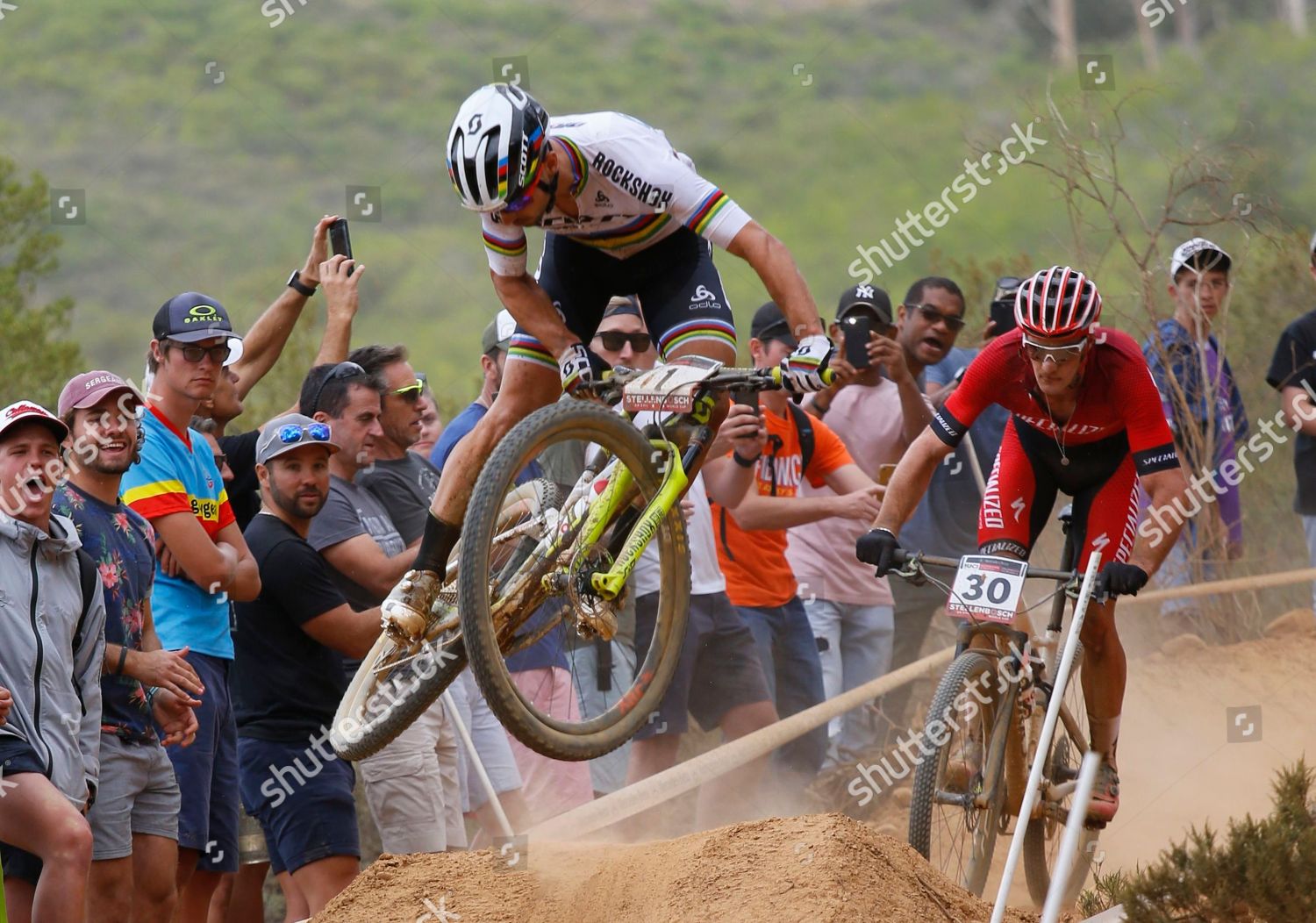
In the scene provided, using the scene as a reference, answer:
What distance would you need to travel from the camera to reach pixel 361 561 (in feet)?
22.4

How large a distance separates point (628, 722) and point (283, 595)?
1.74 meters

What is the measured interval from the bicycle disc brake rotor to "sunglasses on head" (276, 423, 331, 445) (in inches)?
65.4

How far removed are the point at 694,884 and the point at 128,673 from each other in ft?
7.69

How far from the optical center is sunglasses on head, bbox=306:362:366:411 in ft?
23.7

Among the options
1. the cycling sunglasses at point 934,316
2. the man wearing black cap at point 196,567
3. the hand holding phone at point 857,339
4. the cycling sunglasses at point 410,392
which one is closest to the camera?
the man wearing black cap at point 196,567

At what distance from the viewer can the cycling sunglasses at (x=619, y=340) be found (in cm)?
834

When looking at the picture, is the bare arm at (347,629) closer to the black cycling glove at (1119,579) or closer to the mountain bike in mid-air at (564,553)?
the mountain bike in mid-air at (564,553)

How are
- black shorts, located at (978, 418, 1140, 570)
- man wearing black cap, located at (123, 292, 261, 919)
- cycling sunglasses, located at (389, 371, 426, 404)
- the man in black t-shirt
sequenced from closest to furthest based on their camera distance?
man wearing black cap, located at (123, 292, 261, 919), black shorts, located at (978, 418, 1140, 570), cycling sunglasses, located at (389, 371, 426, 404), the man in black t-shirt

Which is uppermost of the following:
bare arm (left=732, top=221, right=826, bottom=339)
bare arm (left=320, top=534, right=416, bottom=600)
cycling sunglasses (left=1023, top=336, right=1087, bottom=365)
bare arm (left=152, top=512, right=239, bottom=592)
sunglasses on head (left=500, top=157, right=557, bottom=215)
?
sunglasses on head (left=500, top=157, right=557, bottom=215)

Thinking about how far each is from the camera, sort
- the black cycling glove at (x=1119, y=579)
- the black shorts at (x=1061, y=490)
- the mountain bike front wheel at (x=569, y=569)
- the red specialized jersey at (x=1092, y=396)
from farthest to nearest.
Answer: the black shorts at (x=1061, y=490)
the red specialized jersey at (x=1092, y=396)
the black cycling glove at (x=1119, y=579)
the mountain bike front wheel at (x=569, y=569)

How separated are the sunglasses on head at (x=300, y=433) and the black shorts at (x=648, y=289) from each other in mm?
985

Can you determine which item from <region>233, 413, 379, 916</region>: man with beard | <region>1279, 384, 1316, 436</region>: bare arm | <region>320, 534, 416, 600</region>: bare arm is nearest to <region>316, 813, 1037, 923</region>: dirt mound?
<region>233, 413, 379, 916</region>: man with beard

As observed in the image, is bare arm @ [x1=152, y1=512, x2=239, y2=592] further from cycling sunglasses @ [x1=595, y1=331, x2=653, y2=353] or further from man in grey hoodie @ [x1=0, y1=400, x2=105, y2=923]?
cycling sunglasses @ [x1=595, y1=331, x2=653, y2=353]

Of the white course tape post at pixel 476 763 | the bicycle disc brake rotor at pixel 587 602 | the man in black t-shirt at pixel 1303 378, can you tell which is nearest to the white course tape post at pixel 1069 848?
the bicycle disc brake rotor at pixel 587 602
